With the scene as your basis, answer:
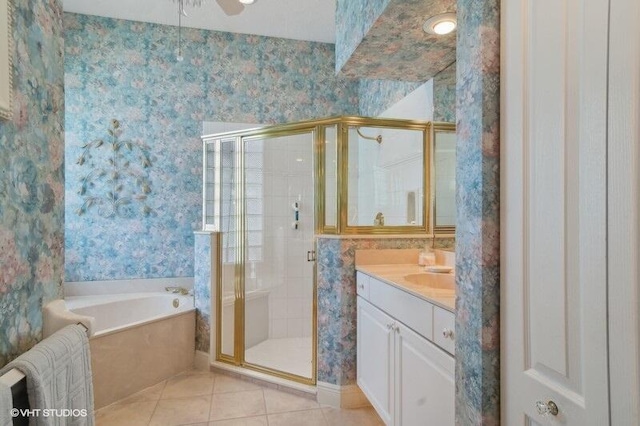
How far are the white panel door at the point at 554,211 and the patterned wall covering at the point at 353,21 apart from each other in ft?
3.50

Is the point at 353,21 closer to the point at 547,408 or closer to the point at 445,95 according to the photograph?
the point at 445,95

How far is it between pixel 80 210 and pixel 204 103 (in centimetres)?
147

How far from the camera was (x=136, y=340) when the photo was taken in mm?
2486

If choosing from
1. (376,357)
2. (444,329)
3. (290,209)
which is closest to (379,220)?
(376,357)

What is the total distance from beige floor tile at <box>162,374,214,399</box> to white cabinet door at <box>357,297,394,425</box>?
3.74 feet

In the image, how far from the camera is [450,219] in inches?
91.1

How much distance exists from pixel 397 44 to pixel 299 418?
228 cm

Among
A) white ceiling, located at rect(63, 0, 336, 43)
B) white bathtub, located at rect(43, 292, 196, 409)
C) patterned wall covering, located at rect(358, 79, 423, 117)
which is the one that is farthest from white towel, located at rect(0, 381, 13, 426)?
white ceiling, located at rect(63, 0, 336, 43)

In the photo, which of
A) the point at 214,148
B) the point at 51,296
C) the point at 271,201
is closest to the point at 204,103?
the point at 214,148

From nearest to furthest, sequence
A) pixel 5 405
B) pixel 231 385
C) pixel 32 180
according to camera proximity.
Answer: pixel 5 405 → pixel 32 180 → pixel 231 385

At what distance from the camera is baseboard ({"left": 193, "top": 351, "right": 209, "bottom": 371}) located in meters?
2.82

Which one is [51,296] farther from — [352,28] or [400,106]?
[400,106]

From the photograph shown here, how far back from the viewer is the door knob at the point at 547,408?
758 millimetres

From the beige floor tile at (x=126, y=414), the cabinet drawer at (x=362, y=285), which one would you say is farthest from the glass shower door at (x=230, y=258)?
the cabinet drawer at (x=362, y=285)
